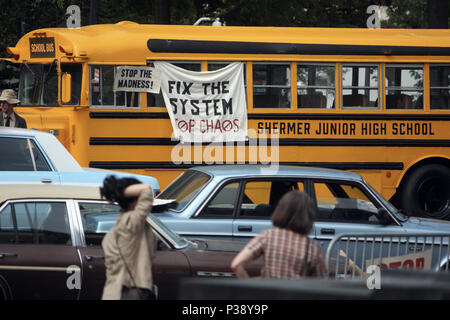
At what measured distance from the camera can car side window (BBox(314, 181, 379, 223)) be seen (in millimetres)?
8516

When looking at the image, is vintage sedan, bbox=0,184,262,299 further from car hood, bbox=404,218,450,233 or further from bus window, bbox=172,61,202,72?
bus window, bbox=172,61,202,72

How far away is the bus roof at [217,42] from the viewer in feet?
42.3

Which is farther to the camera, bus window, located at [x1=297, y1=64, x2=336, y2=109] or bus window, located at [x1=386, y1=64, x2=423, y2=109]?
bus window, located at [x1=386, y1=64, x2=423, y2=109]

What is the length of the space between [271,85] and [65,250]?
23.5ft

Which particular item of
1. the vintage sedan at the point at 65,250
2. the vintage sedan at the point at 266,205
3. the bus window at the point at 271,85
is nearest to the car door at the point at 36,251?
the vintage sedan at the point at 65,250

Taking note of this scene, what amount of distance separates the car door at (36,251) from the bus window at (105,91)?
625 centimetres

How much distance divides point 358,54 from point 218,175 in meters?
5.73

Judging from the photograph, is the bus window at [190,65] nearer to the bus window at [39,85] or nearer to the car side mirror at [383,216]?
the bus window at [39,85]

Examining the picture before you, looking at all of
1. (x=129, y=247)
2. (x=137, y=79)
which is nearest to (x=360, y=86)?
(x=137, y=79)

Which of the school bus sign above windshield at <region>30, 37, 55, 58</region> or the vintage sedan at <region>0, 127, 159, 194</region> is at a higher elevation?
the school bus sign above windshield at <region>30, 37, 55, 58</region>

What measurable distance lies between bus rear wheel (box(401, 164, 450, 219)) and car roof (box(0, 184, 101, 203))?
7.50 m

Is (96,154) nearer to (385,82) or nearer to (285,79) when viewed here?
(285,79)

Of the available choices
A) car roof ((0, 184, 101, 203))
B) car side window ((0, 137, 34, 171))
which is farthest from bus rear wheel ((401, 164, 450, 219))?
car roof ((0, 184, 101, 203))

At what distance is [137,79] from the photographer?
42.1 feet
